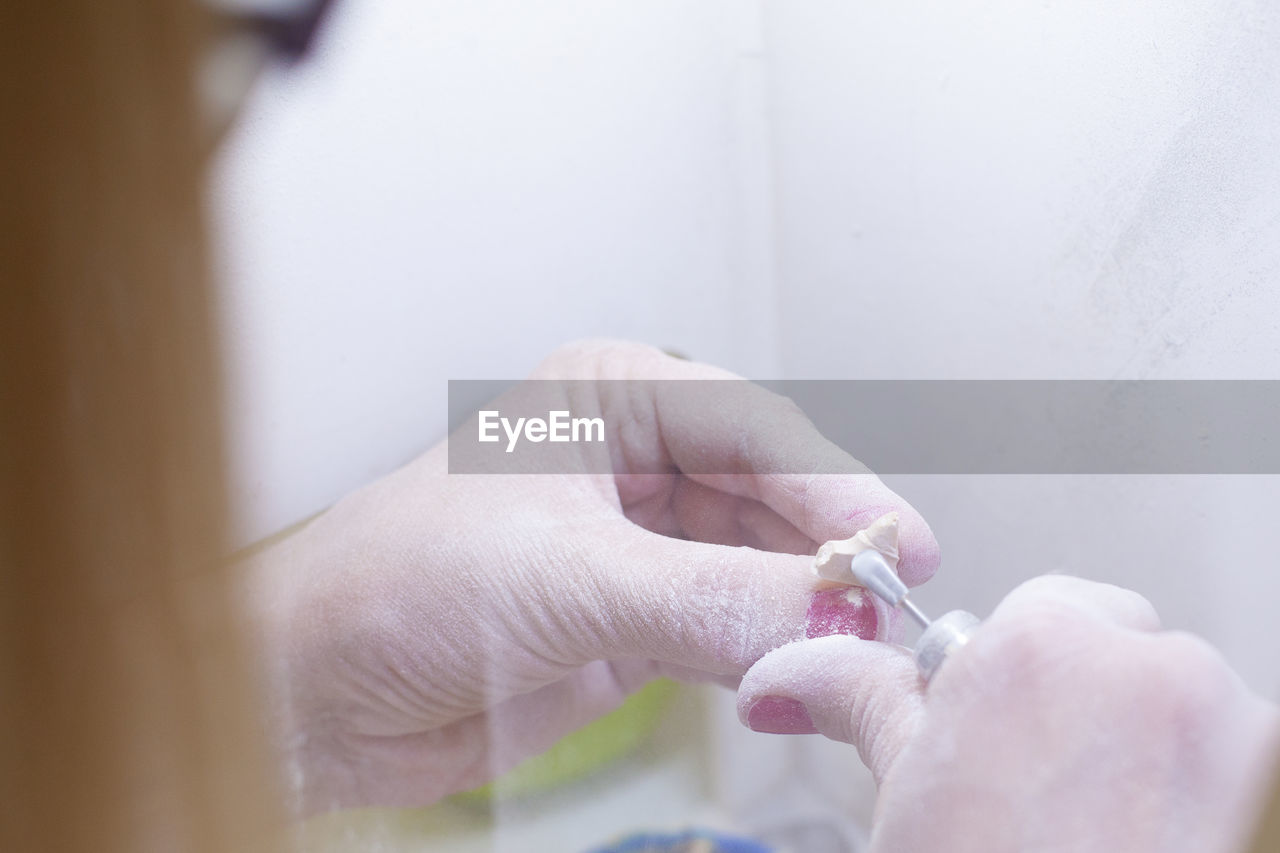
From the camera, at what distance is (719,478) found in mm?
527

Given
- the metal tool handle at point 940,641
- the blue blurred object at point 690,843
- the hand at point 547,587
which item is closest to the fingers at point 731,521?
the hand at point 547,587

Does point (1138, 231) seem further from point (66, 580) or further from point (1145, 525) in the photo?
point (66, 580)

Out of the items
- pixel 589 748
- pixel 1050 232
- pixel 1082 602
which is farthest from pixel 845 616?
pixel 589 748

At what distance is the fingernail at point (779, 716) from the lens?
400mm

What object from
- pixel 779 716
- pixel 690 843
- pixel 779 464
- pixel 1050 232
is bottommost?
pixel 690 843

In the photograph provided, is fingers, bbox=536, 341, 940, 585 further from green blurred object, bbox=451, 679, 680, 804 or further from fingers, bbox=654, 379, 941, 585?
green blurred object, bbox=451, 679, 680, 804

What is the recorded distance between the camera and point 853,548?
393 mm

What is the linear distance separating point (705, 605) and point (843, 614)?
7 cm

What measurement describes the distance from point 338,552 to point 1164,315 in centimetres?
52

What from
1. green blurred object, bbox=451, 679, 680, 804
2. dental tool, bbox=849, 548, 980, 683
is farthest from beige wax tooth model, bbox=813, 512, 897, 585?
green blurred object, bbox=451, 679, 680, 804

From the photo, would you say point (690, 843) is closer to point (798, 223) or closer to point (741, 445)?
point (741, 445)

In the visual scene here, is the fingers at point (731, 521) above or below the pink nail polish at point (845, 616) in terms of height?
above

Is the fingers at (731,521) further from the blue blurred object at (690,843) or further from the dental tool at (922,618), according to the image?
the blue blurred object at (690,843)

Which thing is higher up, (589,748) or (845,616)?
(845,616)
